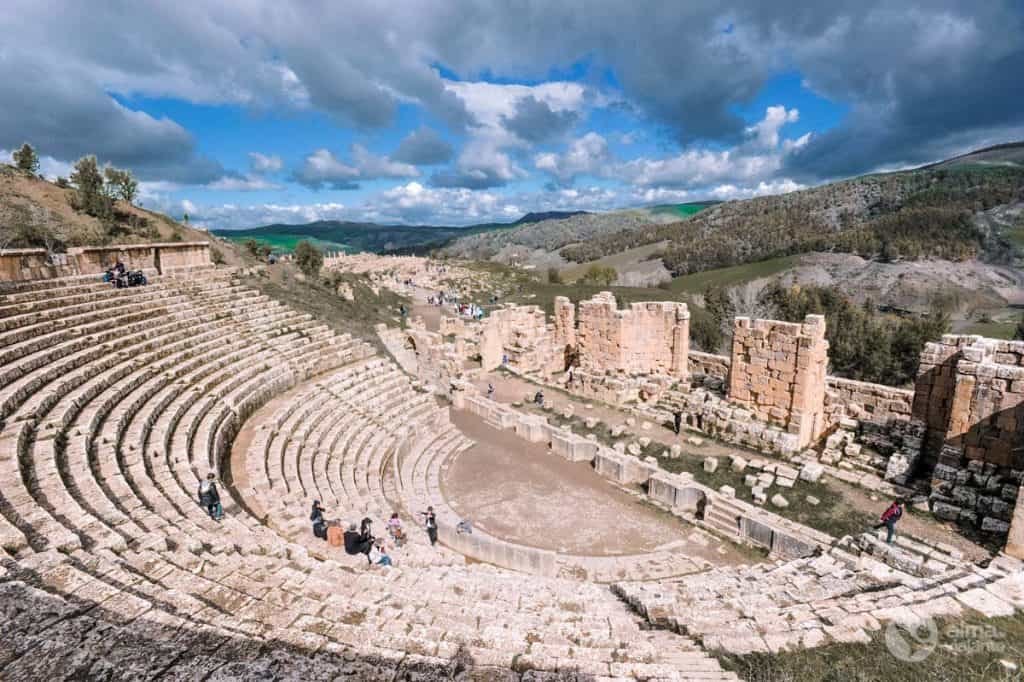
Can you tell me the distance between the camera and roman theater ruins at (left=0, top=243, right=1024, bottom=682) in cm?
505

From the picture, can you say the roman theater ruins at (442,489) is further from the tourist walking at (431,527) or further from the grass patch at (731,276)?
the grass patch at (731,276)

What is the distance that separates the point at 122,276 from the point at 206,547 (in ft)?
46.6

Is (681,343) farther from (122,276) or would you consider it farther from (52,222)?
(52,222)

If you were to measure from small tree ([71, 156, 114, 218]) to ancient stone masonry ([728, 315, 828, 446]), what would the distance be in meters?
42.8

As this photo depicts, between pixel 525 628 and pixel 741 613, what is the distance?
326cm

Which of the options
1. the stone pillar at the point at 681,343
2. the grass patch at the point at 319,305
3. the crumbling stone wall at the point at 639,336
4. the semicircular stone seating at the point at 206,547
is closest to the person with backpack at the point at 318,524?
the semicircular stone seating at the point at 206,547

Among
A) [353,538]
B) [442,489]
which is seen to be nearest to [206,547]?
[353,538]

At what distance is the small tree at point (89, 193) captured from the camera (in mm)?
35125

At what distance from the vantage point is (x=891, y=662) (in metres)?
5.75

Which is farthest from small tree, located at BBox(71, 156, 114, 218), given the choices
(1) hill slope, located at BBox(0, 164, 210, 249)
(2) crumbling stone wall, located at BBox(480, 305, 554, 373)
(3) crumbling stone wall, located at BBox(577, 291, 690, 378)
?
Result: (3) crumbling stone wall, located at BBox(577, 291, 690, 378)

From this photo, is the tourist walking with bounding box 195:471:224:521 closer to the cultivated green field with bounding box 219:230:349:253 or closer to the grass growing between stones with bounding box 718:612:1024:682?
the grass growing between stones with bounding box 718:612:1024:682

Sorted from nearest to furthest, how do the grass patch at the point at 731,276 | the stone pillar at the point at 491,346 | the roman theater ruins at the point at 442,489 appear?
the roman theater ruins at the point at 442,489 < the stone pillar at the point at 491,346 < the grass patch at the point at 731,276

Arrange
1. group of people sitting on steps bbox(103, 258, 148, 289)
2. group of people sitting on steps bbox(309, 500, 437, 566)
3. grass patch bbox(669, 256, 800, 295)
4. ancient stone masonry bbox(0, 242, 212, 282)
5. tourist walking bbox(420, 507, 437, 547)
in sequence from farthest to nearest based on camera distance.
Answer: grass patch bbox(669, 256, 800, 295) < group of people sitting on steps bbox(103, 258, 148, 289) < ancient stone masonry bbox(0, 242, 212, 282) < tourist walking bbox(420, 507, 437, 547) < group of people sitting on steps bbox(309, 500, 437, 566)

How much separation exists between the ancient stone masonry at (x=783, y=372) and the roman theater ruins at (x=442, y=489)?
7 centimetres
